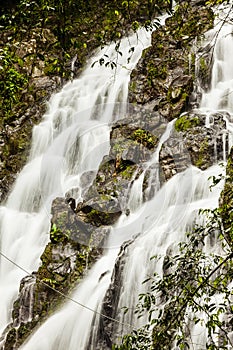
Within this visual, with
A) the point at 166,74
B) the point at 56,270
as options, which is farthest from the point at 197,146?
the point at 56,270

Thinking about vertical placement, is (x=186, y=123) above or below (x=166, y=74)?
below

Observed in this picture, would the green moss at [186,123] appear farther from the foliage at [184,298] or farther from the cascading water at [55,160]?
the foliage at [184,298]

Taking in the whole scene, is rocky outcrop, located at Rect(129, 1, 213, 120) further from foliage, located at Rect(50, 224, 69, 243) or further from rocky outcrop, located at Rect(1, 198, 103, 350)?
foliage, located at Rect(50, 224, 69, 243)

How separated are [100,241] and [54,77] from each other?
9.91 metres

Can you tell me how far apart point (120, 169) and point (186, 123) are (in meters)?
2.12

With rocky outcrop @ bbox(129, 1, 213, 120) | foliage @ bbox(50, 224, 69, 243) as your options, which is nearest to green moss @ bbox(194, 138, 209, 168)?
rocky outcrop @ bbox(129, 1, 213, 120)

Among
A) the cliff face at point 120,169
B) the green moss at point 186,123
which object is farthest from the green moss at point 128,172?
the green moss at point 186,123

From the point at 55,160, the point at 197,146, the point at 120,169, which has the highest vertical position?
the point at 55,160

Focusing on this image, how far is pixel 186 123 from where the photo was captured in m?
12.2

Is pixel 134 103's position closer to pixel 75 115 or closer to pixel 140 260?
pixel 75 115

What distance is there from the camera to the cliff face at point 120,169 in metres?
9.61

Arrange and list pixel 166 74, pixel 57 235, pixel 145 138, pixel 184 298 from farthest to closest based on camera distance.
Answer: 1. pixel 166 74
2. pixel 145 138
3. pixel 57 235
4. pixel 184 298

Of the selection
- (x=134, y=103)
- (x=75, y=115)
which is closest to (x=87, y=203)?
(x=134, y=103)

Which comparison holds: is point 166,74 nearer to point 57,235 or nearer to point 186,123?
point 186,123
